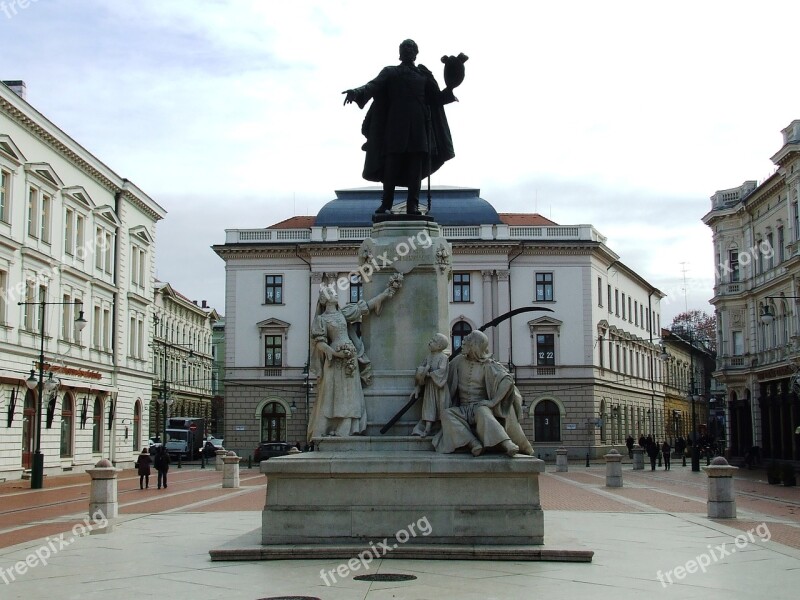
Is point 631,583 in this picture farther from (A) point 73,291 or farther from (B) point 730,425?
(B) point 730,425

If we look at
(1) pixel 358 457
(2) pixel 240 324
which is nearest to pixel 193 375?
(2) pixel 240 324

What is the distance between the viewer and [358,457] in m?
12.1

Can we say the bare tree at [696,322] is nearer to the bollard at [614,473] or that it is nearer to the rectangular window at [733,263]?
the rectangular window at [733,263]

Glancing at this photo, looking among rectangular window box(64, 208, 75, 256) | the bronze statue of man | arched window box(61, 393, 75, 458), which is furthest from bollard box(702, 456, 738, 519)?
rectangular window box(64, 208, 75, 256)

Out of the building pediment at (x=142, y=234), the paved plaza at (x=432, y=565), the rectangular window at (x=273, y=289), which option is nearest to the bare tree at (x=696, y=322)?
the rectangular window at (x=273, y=289)

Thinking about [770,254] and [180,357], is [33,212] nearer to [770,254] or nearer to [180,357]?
[770,254]

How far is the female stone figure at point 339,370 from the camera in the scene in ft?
42.1

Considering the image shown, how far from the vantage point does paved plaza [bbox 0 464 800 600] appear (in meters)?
9.66

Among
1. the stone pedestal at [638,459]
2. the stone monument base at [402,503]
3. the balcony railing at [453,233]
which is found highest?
the balcony railing at [453,233]

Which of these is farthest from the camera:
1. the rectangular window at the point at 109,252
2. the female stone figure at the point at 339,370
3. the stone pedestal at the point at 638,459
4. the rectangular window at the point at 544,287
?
the rectangular window at the point at 544,287

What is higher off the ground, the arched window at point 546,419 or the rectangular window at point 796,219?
the rectangular window at point 796,219

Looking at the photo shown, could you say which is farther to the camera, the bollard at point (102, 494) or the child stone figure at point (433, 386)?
the bollard at point (102, 494)

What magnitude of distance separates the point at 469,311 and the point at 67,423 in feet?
98.9

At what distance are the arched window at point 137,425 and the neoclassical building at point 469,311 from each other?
943cm
